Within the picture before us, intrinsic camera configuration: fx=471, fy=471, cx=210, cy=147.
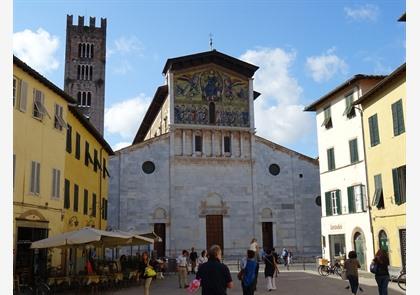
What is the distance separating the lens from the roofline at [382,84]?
2056cm

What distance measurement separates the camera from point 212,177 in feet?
127

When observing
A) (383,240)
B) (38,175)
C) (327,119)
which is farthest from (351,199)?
(38,175)

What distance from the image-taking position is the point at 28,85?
17906mm

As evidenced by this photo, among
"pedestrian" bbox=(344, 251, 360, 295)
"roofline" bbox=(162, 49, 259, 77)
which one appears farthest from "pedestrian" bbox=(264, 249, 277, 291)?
"roofline" bbox=(162, 49, 259, 77)

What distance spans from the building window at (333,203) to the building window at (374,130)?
4.86 meters

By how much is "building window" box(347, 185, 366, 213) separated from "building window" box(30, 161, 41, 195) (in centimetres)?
1632

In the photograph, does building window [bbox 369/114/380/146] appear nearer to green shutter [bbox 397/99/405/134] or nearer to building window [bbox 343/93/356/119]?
building window [bbox 343/93/356/119]

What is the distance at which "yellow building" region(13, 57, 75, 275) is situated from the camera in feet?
55.9

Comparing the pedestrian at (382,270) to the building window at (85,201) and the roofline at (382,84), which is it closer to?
the roofline at (382,84)

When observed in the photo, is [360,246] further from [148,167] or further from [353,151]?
[148,167]

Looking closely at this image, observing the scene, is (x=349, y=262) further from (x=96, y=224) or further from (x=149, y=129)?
(x=149, y=129)

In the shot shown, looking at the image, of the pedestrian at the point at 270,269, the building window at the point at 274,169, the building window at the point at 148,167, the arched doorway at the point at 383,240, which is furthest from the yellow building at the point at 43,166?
the building window at the point at 274,169

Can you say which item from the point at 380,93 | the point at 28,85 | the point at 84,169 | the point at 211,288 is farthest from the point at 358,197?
the point at 211,288
